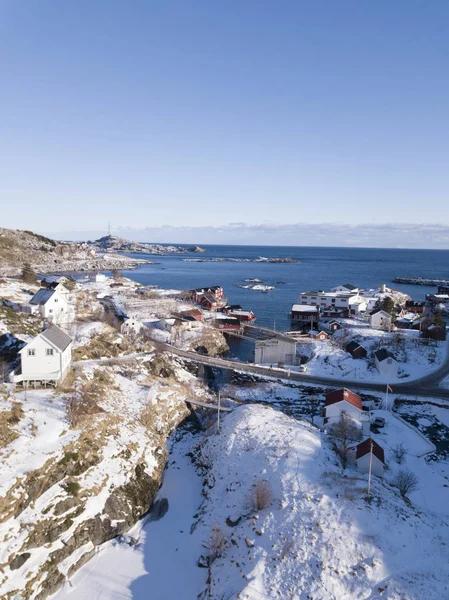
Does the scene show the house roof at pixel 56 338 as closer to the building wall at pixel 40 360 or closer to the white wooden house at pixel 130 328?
the building wall at pixel 40 360

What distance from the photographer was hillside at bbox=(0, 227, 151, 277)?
11106cm

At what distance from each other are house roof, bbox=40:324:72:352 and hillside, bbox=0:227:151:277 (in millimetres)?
67451

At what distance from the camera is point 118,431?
2808 cm

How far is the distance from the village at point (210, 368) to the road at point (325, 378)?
24 cm

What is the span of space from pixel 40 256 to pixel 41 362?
375 feet

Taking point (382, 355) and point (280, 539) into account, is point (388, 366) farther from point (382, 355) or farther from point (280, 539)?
point (280, 539)

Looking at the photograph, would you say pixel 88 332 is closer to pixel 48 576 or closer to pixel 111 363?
→ pixel 111 363

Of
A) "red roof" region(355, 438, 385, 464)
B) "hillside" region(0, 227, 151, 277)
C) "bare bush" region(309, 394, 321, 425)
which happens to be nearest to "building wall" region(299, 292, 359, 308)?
"bare bush" region(309, 394, 321, 425)

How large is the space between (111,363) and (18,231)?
132301 millimetres

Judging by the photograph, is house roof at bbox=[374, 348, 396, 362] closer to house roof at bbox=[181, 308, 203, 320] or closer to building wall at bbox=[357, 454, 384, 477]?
building wall at bbox=[357, 454, 384, 477]

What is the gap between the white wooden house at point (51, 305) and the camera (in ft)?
158

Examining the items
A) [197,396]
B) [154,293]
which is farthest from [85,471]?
[154,293]

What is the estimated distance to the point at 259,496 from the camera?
22.4 meters

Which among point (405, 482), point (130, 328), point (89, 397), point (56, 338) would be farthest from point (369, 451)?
point (130, 328)
